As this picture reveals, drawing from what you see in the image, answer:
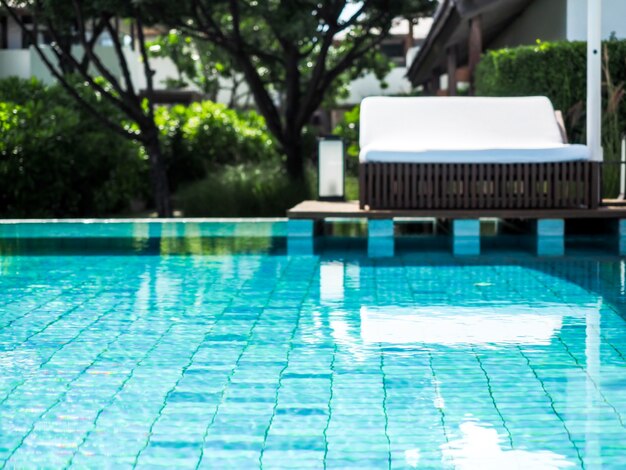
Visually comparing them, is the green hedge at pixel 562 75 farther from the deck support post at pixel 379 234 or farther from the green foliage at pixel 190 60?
the green foliage at pixel 190 60

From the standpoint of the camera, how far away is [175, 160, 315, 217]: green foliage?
554 inches

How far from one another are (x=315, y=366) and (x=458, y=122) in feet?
21.1

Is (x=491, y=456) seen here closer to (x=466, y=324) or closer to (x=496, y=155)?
(x=466, y=324)

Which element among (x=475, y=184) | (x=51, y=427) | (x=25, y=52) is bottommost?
(x=51, y=427)

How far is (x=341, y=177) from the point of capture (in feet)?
35.9

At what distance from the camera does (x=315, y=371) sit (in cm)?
443

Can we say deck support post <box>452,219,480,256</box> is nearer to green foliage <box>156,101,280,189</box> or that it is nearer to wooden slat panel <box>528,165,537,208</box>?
wooden slat panel <box>528,165,537,208</box>

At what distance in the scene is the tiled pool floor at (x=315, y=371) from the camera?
3357 millimetres

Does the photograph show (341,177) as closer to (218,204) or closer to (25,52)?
(218,204)

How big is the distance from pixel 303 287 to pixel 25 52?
28.5m

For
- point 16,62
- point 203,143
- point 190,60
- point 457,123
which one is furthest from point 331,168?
point 16,62

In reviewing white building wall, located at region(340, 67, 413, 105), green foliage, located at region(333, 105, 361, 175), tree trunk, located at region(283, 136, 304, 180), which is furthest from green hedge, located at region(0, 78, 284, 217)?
white building wall, located at region(340, 67, 413, 105)

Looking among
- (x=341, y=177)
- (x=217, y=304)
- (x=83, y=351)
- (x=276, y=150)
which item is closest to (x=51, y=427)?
(x=83, y=351)

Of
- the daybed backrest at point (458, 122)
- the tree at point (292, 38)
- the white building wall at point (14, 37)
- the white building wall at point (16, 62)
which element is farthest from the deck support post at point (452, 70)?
the white building wall at point (14, 37)
